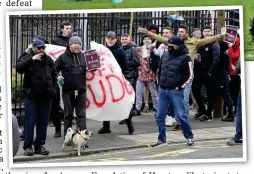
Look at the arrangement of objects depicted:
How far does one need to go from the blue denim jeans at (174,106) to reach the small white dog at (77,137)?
0.72 metres

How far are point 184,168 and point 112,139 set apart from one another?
2.52m

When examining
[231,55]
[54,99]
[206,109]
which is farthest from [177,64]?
[206,109]

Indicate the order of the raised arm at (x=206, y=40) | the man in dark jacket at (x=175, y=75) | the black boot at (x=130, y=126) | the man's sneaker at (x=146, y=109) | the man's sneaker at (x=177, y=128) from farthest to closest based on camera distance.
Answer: the man's sneaker at (x=146, y=109), the man's sneaker at (x=177, y=128), the black boot at (x=130, y=126), the raised arm at (x=206, y=40), the man in dark jacket at (x=175, y=75)

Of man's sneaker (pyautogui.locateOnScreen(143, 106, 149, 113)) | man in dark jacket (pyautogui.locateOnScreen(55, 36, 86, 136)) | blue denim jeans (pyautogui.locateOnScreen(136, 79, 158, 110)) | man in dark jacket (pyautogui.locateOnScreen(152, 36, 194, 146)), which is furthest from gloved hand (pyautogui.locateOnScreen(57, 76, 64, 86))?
man's sneaker (pyautogui.locateOnScreen(143, 106, 149, 113))

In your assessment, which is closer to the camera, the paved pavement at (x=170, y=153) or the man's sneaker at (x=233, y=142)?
the paved pavement at (x=170, y=153)

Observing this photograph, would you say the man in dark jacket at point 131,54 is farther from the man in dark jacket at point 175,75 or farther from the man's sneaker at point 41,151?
the man's sneaker at point 41,151

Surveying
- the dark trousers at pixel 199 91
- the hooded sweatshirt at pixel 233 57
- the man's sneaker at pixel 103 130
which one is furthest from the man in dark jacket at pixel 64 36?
the dark trousers at pixel 199 91

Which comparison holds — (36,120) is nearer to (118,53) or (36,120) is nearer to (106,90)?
(106,90)

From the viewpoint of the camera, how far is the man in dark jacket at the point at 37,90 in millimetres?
7422

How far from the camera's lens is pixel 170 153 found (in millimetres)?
7426

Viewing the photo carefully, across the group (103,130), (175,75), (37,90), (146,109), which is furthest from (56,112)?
(146,109)

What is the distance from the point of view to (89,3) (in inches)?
236

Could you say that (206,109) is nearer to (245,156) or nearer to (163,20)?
(163,20)

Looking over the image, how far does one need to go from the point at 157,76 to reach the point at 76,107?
0.88 meters
